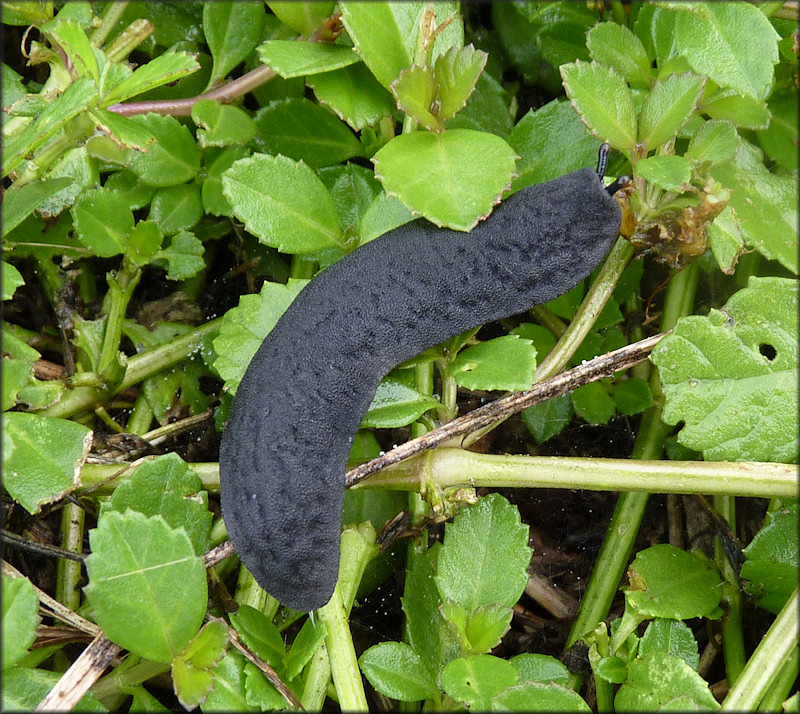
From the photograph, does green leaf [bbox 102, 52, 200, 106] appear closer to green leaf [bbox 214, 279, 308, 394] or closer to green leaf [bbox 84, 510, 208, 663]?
green leaf [bbox 214, 279, 308, 394]

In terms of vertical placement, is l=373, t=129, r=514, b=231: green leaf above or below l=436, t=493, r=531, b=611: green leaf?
above

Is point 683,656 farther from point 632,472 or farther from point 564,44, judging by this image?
point 564,44

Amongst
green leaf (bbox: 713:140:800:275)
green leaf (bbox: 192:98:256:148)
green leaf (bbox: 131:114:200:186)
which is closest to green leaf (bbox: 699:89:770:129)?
green leaf (bbox: 713:140:800:275)

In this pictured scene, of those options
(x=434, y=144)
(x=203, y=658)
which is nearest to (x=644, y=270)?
(x=434, y=144)

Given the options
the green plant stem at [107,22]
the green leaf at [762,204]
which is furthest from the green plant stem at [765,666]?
the green plant stem at [107,22]

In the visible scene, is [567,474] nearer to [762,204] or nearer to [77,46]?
[762,204]

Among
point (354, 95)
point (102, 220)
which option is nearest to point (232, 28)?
point (354, 95)
